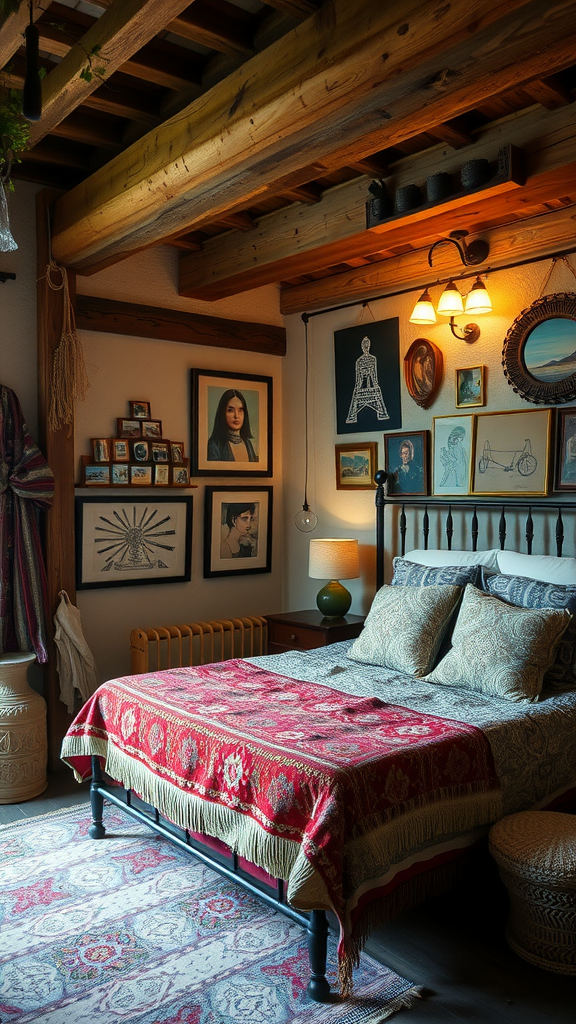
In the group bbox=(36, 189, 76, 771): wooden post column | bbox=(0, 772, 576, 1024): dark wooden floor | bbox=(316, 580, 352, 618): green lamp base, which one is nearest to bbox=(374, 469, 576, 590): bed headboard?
bbox=(316, 580, 352, 618): green lamp base

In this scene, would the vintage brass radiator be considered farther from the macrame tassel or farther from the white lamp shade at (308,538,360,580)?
the macrame tassel

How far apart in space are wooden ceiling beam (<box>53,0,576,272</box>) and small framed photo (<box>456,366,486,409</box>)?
143 centimetres

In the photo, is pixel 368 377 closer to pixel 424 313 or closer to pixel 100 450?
pixel 424 313

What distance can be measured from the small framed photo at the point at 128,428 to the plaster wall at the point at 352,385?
1.20 metres

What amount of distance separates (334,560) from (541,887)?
239 centimetres

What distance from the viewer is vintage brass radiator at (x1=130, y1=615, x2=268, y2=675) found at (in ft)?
14.8

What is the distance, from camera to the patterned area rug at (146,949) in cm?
226

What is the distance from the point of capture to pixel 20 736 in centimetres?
377

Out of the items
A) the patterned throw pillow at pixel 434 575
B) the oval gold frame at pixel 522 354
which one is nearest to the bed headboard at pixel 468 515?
the patterned throw pillow at pixel 434 575

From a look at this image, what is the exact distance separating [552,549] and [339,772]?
1984 millimetres

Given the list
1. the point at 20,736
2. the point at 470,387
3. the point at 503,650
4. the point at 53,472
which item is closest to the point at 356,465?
the point at 470,387

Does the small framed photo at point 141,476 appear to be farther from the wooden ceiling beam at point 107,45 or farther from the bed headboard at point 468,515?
the wooden ceiling beam at point 107,45

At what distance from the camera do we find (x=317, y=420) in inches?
205

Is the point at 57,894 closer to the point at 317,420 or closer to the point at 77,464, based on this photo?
the point at 77,464
